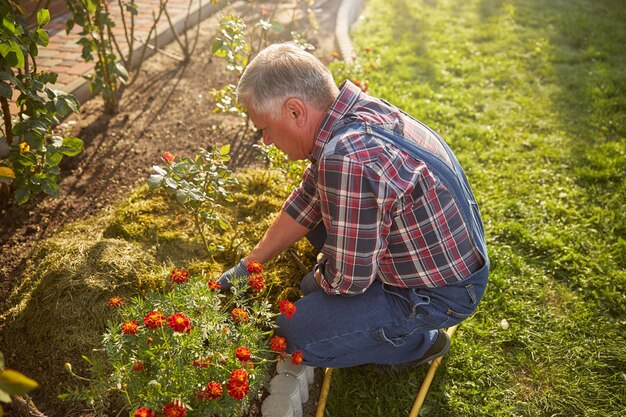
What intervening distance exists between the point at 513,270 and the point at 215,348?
197 cm

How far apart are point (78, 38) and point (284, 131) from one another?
393cm

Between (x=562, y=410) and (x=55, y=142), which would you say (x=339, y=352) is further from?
(x=55, y=142)

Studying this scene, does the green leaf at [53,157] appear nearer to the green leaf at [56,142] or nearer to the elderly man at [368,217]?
the green leaf at [56,142]

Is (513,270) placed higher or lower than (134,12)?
lower

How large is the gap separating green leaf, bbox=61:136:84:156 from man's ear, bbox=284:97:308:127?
4.17 ft

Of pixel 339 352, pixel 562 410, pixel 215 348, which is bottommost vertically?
pixel 562 410

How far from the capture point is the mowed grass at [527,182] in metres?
2.41

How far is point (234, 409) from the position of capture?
1.79m

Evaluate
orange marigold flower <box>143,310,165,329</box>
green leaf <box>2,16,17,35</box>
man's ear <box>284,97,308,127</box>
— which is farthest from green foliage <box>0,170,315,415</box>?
green leaf <box>2,16,17,35</box>

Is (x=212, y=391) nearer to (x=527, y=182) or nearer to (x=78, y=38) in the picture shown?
(x=527, y=182)

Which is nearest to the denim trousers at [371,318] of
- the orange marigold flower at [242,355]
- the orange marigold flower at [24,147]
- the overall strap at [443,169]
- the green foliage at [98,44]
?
the overall strap at [443,169]

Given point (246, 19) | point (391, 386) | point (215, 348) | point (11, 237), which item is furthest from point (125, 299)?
point (246, 19)

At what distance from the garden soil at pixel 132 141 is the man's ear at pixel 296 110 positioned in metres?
1.24

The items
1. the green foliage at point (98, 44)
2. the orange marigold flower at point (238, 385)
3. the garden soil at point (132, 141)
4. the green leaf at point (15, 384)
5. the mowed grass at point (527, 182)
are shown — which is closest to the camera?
the green leaf at point (15, 384)
